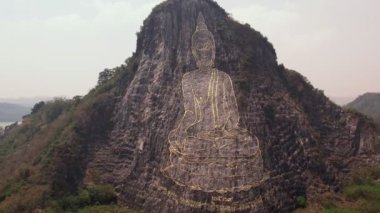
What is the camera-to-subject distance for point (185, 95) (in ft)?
108

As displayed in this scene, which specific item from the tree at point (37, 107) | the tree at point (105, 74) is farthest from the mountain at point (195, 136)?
the tree at point (37, 107)

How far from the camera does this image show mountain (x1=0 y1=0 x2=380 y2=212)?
1121 inches

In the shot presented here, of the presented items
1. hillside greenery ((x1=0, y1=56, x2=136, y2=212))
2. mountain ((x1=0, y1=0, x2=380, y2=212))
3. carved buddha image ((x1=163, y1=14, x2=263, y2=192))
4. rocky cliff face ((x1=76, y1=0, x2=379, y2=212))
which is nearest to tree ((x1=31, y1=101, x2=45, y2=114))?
hillside greenery ((x1=0, y1=56, x2=136, y2=212))

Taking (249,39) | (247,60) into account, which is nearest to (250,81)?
(247,60)

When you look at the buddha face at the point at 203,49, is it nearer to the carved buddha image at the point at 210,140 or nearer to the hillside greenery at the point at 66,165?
the carved buddha image at the point at 210,140

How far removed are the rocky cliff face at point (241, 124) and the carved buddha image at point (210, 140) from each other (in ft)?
1.44

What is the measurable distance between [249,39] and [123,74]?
33.6ft

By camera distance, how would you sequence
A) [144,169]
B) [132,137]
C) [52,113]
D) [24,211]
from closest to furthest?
[24,211] < [144,169] < [132,137] < [52,113]

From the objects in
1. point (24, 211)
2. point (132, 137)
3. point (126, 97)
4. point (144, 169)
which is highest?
point (126, 97)

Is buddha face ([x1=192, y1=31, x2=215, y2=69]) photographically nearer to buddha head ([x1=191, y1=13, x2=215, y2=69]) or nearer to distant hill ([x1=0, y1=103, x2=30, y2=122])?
buddha head ([x1=191, y1=13, x2=215, y2=69])

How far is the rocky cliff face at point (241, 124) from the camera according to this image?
94.5ft

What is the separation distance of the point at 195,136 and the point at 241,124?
3.22 m

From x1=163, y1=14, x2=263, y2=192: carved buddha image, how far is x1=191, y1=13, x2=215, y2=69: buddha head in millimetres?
72

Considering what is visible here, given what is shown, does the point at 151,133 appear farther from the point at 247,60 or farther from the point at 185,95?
the point at 247,60
